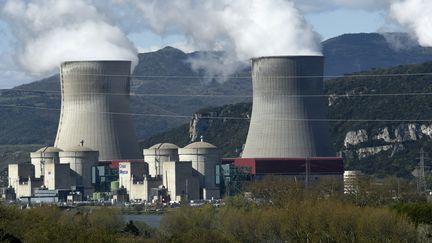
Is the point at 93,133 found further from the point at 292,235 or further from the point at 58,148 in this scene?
the point at 292,235

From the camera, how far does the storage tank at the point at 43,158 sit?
93.6 m

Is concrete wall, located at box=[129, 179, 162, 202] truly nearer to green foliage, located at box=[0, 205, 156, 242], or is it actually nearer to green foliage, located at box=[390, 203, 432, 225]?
green foliage, located at box=[0, 205, 156, 242]

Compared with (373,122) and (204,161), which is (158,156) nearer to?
(204,161)

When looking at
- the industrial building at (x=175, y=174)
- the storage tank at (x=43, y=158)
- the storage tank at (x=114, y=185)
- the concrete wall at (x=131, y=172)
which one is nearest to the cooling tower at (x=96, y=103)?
the concrete wall at (x=131, y=172)

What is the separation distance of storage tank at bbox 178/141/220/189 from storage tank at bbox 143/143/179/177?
5.68 feet

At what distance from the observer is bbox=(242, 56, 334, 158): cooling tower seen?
7856 centimetres

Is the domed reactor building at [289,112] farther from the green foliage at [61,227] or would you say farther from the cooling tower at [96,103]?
the green foliage at [61,227]

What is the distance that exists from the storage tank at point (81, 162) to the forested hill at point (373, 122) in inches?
1046

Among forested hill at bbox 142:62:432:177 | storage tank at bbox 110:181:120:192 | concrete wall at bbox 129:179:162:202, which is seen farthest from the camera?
forested hill at bbox 142:62:432:177

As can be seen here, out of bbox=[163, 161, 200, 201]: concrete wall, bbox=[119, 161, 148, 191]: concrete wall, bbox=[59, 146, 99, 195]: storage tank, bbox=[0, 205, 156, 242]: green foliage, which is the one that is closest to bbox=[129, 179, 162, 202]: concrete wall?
bbox=[119, 161, 148, 191]: concrete wall

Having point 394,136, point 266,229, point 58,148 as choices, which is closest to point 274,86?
point 58,148

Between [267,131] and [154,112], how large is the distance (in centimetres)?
11636

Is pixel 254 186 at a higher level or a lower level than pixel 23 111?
lower

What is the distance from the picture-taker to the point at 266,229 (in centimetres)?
4922
